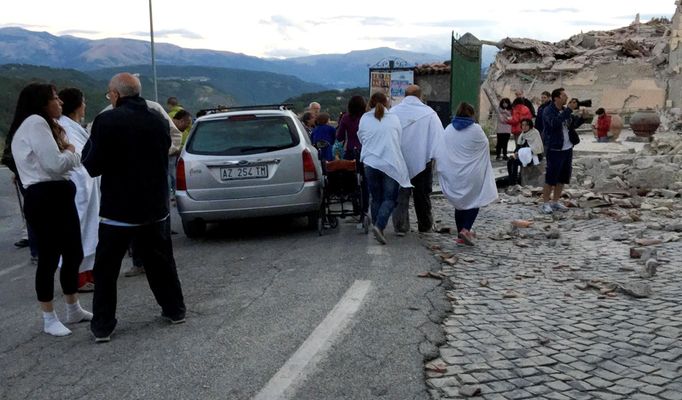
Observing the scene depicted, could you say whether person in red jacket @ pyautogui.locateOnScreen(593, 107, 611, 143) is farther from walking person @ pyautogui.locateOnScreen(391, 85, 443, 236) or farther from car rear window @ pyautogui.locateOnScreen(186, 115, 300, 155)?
car rear window @ pyautogui.locateOnScreen(186, 115, 300, 155)

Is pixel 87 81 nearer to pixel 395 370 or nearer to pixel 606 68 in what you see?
pixel 606 68

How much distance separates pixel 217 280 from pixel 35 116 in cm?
241

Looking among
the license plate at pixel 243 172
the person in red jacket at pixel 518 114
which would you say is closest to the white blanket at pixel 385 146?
the license plate at pixel 243 172

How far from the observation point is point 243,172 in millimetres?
8742

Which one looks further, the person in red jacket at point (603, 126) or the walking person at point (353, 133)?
the person in red jacket at point (603, 126)

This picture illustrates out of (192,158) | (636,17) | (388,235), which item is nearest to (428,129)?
(388,235)

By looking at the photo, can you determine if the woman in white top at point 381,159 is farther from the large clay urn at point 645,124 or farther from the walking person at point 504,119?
the large clay urn at point 645,124

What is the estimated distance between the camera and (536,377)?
13.9 feet

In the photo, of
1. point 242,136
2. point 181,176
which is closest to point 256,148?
point 242,136

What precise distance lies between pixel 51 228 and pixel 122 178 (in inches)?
30.4

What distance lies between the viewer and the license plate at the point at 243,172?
872cm

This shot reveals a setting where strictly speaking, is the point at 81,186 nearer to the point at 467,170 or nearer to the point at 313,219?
the point at 313,219

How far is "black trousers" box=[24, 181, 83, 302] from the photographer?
208 inches

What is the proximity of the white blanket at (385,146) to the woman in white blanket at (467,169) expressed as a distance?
0.56 meters
